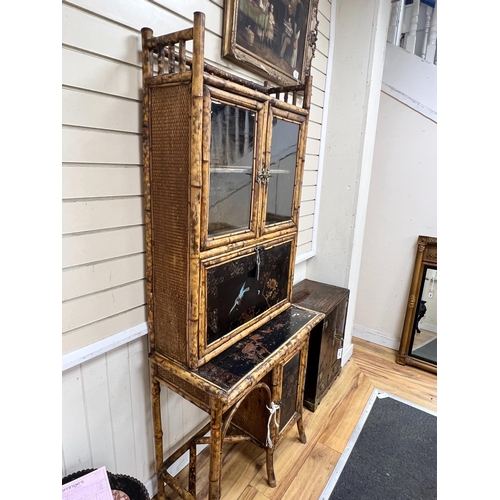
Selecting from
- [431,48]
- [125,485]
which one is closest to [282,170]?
[125,485]

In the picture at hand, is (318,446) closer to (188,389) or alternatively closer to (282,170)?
(188,389)

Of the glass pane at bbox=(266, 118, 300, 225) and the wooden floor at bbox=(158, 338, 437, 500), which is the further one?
the wooden floor at bbox=(158, 338, 437, 500)

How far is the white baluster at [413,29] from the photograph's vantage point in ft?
8.68

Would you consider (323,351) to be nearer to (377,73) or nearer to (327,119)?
(327,119)

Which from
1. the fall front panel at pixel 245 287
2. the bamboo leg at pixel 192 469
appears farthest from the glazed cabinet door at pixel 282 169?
the bamboo leg at pixel 192 469

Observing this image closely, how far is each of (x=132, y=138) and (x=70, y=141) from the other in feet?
0.71

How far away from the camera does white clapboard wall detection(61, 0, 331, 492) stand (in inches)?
37.9

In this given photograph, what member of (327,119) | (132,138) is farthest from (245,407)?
(327,119)

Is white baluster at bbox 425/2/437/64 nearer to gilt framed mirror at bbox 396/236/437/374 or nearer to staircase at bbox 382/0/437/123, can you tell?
staircase at bbox 382/0/437/123

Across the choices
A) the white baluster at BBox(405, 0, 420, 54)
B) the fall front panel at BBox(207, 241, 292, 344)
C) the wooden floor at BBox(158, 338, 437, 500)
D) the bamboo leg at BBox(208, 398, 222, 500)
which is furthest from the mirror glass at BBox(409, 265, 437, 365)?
the bamboo leg at BBox(208, 398, 222, 500)

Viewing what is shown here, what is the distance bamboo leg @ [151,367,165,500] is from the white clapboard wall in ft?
0.27
